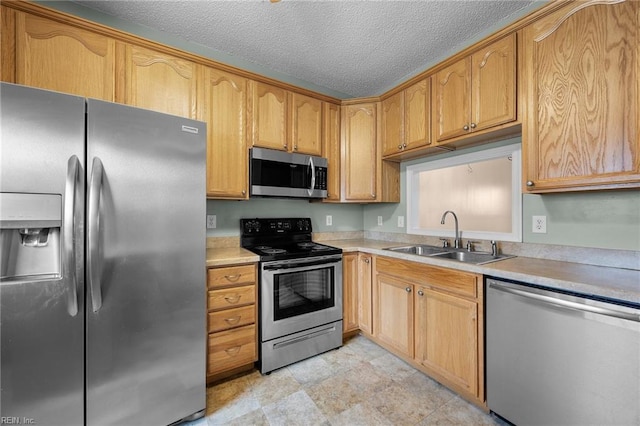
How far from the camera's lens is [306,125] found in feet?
8.17

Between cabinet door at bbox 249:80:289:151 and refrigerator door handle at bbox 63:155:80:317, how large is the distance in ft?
4.12

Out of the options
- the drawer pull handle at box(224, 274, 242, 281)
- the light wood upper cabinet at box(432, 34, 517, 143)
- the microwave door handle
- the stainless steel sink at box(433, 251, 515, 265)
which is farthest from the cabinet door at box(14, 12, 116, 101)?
the stainless steel sink at box(433, 251, 515, 265)

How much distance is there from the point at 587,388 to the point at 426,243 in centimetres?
149

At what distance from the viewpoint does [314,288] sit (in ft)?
7.16

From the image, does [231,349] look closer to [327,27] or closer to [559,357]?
[559,357]

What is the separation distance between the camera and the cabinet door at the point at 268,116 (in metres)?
2.21

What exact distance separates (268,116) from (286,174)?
1.75 ft

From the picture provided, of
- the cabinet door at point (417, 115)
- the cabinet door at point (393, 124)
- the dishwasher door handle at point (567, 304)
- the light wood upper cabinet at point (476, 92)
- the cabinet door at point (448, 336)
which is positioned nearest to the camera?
the dishwasher door handle at point (567, 304)

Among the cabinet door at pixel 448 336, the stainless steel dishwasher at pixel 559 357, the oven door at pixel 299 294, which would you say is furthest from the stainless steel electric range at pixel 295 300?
the stainless steel dishwasher at pixel 559 357

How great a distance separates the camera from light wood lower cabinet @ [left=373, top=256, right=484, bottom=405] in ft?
5.13

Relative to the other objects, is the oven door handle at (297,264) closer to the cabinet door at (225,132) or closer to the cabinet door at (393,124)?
the cabinet door at (225,132)

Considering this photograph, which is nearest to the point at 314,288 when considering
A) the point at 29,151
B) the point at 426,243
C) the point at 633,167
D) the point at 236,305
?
the point at 236,305

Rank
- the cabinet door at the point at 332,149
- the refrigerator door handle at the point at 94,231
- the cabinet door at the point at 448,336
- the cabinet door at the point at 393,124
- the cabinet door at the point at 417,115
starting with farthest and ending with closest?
the cabinet door at the point at 332,149, the cabinet door at the point at 393,124, the cabinet door at the point at 417,115, the cabinet door at the point at 448,336, the refrigerator door handle at the point at 94,231

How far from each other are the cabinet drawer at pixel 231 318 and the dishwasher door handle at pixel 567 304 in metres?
1.60
